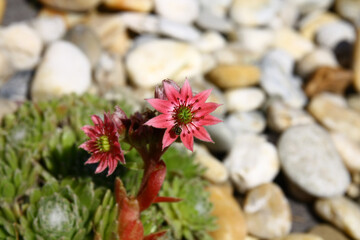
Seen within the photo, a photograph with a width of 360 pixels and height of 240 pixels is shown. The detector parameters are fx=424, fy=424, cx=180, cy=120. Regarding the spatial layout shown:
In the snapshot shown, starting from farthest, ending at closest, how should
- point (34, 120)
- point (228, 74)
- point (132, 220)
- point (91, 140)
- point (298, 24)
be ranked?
1. point (298, 24)
2. point (228, 74)
3. point (34, 120)
4. point (132, 220)
5. point (91, 140)

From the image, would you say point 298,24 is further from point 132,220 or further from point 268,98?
point 132,220

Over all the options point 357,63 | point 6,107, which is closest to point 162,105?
point 6,107

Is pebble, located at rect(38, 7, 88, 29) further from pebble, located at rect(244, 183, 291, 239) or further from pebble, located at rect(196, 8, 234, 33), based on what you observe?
pebble, located at rect(244, 183, 291, 239)

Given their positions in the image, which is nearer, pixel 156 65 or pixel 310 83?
pixel 156 65

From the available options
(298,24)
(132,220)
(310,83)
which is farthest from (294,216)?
(298,24)

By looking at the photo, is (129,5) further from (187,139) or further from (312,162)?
(187,139)

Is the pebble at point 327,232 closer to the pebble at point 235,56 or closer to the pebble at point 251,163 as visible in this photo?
the pebble at point 251,163

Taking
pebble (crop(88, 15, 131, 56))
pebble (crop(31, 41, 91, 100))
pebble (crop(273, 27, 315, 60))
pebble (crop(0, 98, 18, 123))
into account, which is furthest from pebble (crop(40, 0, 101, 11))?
pebble (crop(273, 27, 315, 60))
